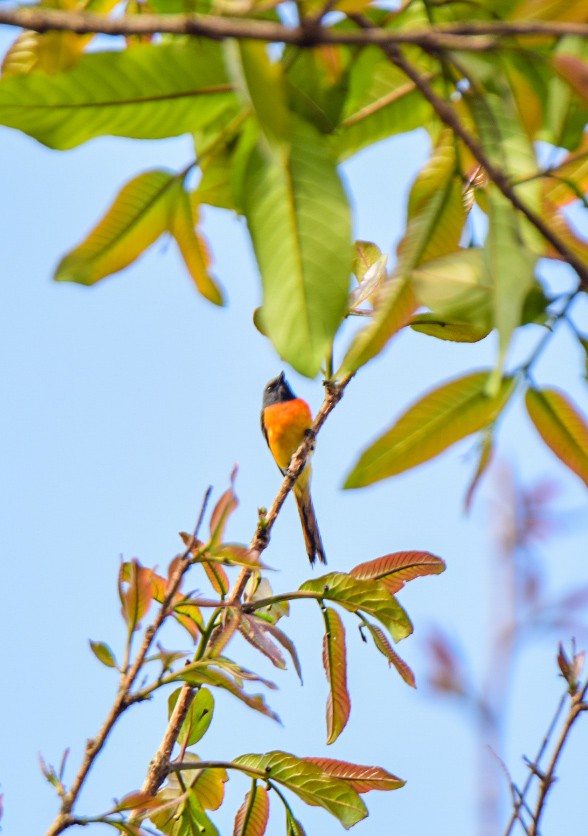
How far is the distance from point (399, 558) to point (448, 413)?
87 cm

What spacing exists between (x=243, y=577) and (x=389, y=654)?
0.91 ft

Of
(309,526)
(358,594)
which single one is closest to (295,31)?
(358,594)

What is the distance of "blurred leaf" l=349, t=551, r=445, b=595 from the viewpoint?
5.37ft

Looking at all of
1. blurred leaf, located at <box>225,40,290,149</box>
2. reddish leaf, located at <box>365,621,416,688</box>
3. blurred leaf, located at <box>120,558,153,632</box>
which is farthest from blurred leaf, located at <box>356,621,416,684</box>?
blurred leaf, located at <box>225,40,290,149</box>

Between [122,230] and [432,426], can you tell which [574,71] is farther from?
[122,230]

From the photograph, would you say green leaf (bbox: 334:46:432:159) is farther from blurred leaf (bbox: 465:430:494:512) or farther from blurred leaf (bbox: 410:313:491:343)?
blurred leaf (bbox: 410:313:491:343)

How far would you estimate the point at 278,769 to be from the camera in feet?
4.81

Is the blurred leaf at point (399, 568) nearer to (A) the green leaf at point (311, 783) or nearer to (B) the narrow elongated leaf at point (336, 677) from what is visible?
(B) the narrow elongated leaf at point (336, 677)

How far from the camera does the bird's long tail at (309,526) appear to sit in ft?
19.3

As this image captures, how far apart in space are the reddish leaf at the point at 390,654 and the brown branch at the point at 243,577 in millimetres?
221

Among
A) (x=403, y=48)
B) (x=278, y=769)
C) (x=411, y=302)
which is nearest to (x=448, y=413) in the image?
(x=411, y=302)

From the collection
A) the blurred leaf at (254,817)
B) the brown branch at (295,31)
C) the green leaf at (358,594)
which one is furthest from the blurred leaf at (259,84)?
the blurred leaf at (254,817)

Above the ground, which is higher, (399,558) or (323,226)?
(323,226)

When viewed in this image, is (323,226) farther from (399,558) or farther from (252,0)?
(399,558)
